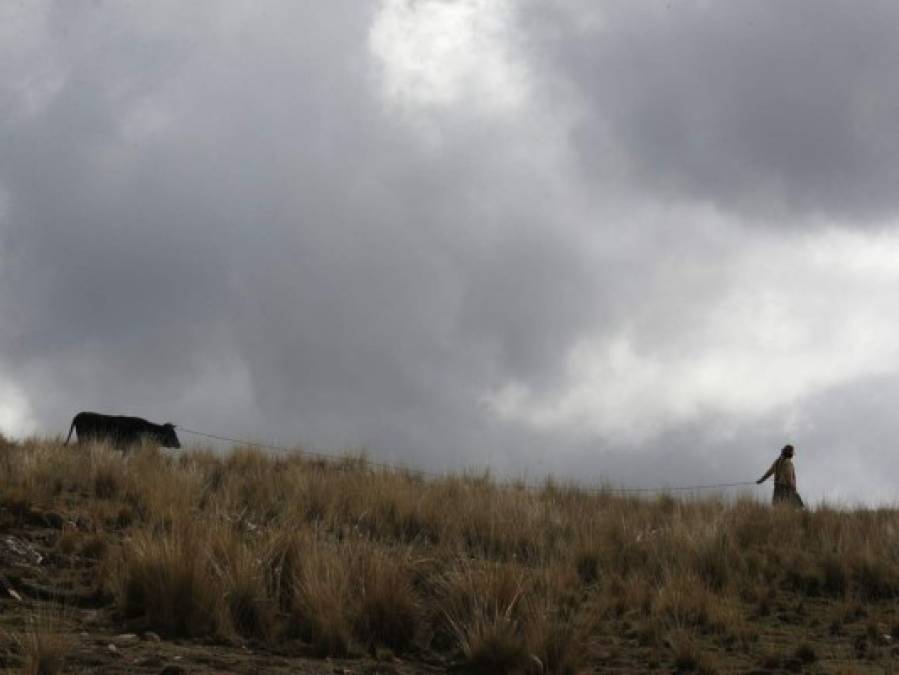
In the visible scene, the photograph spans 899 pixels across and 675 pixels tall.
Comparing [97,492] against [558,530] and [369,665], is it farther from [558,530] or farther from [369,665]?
[369,665]

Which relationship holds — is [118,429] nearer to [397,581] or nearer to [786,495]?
[786,495]

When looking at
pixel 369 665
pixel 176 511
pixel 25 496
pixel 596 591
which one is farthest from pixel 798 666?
pixel 25 496

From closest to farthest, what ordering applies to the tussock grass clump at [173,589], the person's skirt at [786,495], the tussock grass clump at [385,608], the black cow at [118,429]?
the tussock grass clump at [173,589]
the tussock grass clump at [385,608]
the person's skirt at [786,495]
the black cow at [118,429]

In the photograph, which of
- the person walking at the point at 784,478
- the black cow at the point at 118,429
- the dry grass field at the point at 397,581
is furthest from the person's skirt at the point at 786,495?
the black cow at the point at 118,429

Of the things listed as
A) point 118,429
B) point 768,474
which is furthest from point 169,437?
point 768,474

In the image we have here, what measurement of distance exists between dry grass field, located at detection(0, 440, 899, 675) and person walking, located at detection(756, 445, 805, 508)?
3788mm

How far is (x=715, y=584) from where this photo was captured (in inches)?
496

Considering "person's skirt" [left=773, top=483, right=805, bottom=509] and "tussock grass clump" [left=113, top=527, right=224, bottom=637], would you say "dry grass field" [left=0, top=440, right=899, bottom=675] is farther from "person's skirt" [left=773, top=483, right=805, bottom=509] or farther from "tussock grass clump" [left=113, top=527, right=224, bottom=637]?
"person's skirt" [left=773, top=483, right=805, bottom=509]

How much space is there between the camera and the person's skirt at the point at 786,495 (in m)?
19.9

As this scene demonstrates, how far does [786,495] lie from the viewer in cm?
2017

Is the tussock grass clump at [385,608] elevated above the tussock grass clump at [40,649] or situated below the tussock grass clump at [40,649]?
above

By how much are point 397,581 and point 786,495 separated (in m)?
12.4

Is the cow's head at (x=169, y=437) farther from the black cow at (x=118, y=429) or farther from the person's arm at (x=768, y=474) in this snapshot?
the person's arm at (x=768, y=474)

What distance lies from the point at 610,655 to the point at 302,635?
2.49 m
